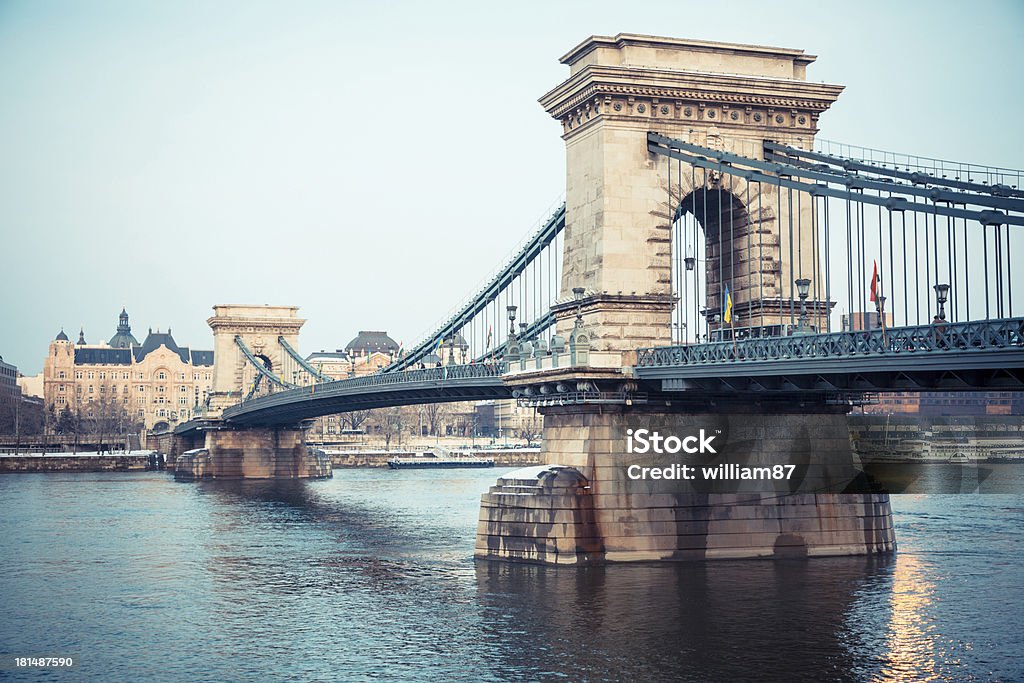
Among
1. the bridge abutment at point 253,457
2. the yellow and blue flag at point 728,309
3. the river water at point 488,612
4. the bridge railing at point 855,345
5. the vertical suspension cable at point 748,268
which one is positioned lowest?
the river water at point 488,612

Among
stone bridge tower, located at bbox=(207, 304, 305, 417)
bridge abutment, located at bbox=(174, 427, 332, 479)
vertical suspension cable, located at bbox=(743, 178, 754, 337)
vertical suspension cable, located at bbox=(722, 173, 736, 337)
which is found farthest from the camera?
stone bridge tower, located at bbox=(207, 304, 305, 417)

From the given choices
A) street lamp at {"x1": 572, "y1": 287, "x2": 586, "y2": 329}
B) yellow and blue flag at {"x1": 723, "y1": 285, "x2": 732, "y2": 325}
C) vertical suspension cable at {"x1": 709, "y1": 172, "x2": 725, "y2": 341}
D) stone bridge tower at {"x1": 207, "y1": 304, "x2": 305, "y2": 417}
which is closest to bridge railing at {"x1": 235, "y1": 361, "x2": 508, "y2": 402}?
street lamp at {"x1": 572, "y1": 287, "x2": 586, "y2": 329}

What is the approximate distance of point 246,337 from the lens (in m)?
149

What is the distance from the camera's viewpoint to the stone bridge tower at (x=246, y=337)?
483 ft

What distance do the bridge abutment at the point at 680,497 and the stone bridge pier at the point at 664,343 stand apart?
6 cm

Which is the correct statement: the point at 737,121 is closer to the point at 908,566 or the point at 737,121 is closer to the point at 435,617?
the point at 908,566

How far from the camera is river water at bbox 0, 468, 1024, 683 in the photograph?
3481 centimetres

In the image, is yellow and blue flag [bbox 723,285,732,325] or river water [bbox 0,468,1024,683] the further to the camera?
yellow and blue flag [bbox 723,285,732,325]

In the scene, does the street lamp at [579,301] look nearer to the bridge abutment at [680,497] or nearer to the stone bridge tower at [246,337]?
the bridge abutment at [680,497]

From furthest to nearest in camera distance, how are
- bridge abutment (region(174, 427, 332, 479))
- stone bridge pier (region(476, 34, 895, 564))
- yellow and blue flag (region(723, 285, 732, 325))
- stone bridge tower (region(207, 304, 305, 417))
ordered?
stone bridge tower (region(207, 304, 305, 417)) → bridge abutment (region(174, 427, 332, 479)) → yellow and blue flag (region(723, 285, 732, 325)) → stone bridge pier (region(476, 34, 895, 564))

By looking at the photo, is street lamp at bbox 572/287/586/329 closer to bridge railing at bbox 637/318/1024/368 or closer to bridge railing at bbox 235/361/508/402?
bridge railing at bbox 637/318/1024/368

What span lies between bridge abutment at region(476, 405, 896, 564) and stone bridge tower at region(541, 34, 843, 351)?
3662mm

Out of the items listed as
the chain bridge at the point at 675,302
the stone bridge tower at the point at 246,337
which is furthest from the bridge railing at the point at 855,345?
the stone bridge tower at the point at 246,337

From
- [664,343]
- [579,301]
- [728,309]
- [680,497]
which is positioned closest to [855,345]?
[728,309]
